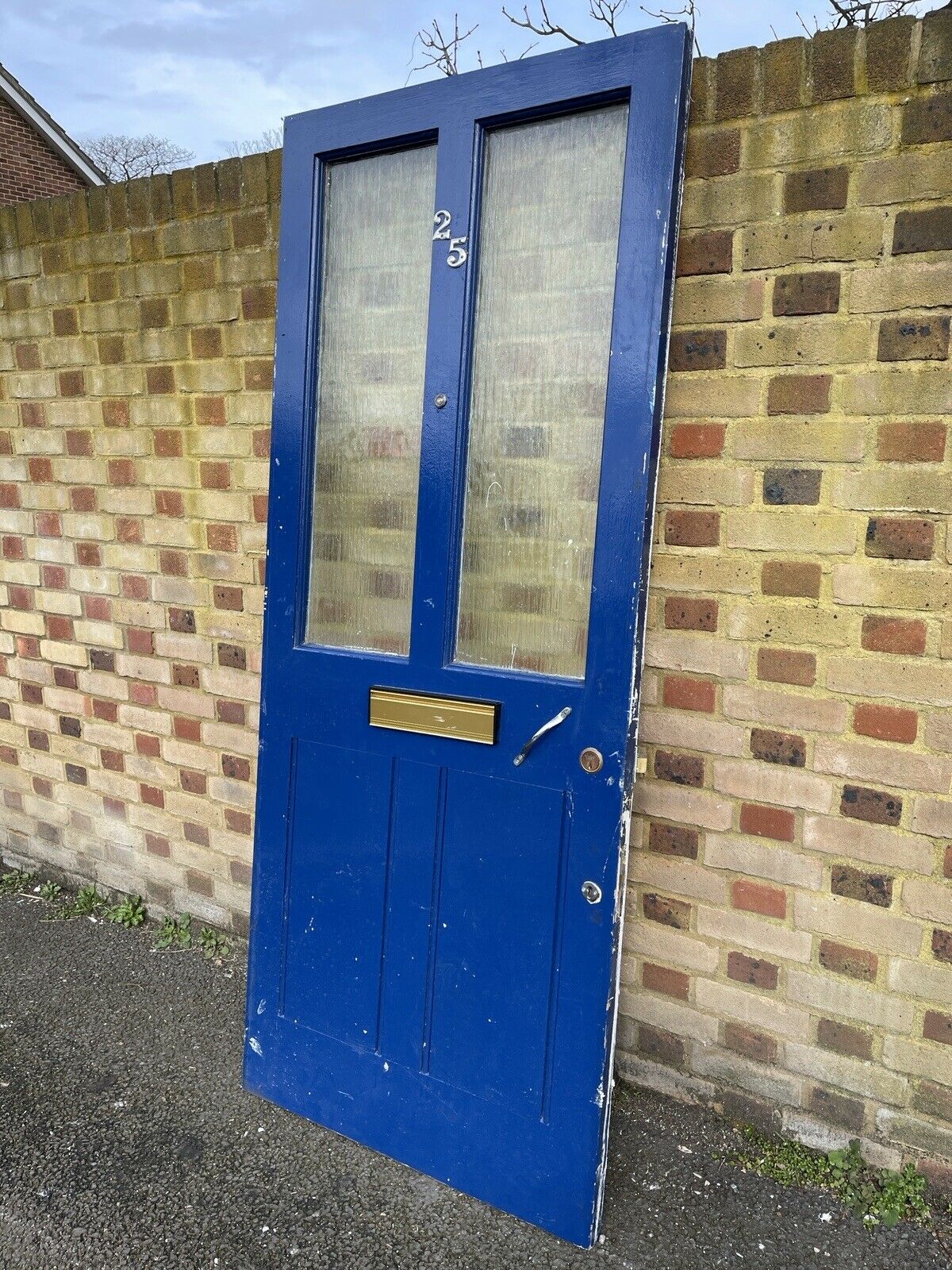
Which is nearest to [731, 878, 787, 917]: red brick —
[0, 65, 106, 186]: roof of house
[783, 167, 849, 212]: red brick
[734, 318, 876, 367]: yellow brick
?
[734, 318, 876, 367]: yellow brick

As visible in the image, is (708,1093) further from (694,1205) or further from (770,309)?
(770,309)

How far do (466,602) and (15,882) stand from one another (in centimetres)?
274

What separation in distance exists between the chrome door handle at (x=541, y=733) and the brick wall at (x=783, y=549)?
46 centimetres

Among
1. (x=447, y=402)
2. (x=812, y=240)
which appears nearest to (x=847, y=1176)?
(x=447, y=402)

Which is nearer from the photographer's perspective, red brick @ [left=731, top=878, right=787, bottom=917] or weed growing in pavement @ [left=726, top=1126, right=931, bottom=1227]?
weed growing in pavement @ [left=726, top=1126, right=931, bottom=1227]

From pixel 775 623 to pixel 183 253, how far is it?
217cm

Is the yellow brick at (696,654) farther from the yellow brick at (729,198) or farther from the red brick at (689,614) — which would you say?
the yellow brick at (729,198)

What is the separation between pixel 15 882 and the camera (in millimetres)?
3734

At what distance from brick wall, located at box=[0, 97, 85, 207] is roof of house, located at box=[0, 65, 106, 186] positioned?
155mm

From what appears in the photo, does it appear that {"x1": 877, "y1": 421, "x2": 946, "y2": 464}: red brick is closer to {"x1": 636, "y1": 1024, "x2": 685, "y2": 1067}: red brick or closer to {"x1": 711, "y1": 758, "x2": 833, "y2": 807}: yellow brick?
{"x1": 711, "y1": 758, "x2": 833, "y2": 807}: yellow brick

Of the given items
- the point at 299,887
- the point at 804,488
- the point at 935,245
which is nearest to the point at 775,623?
the point at 804,488

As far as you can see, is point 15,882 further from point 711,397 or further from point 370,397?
point 711,397

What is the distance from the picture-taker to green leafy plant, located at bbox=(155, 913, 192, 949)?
325 cm

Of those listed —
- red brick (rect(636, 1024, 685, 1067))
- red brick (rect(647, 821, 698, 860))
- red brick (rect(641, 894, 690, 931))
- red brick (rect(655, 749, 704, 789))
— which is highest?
red brick (rect(655, 749, 704, 789))
